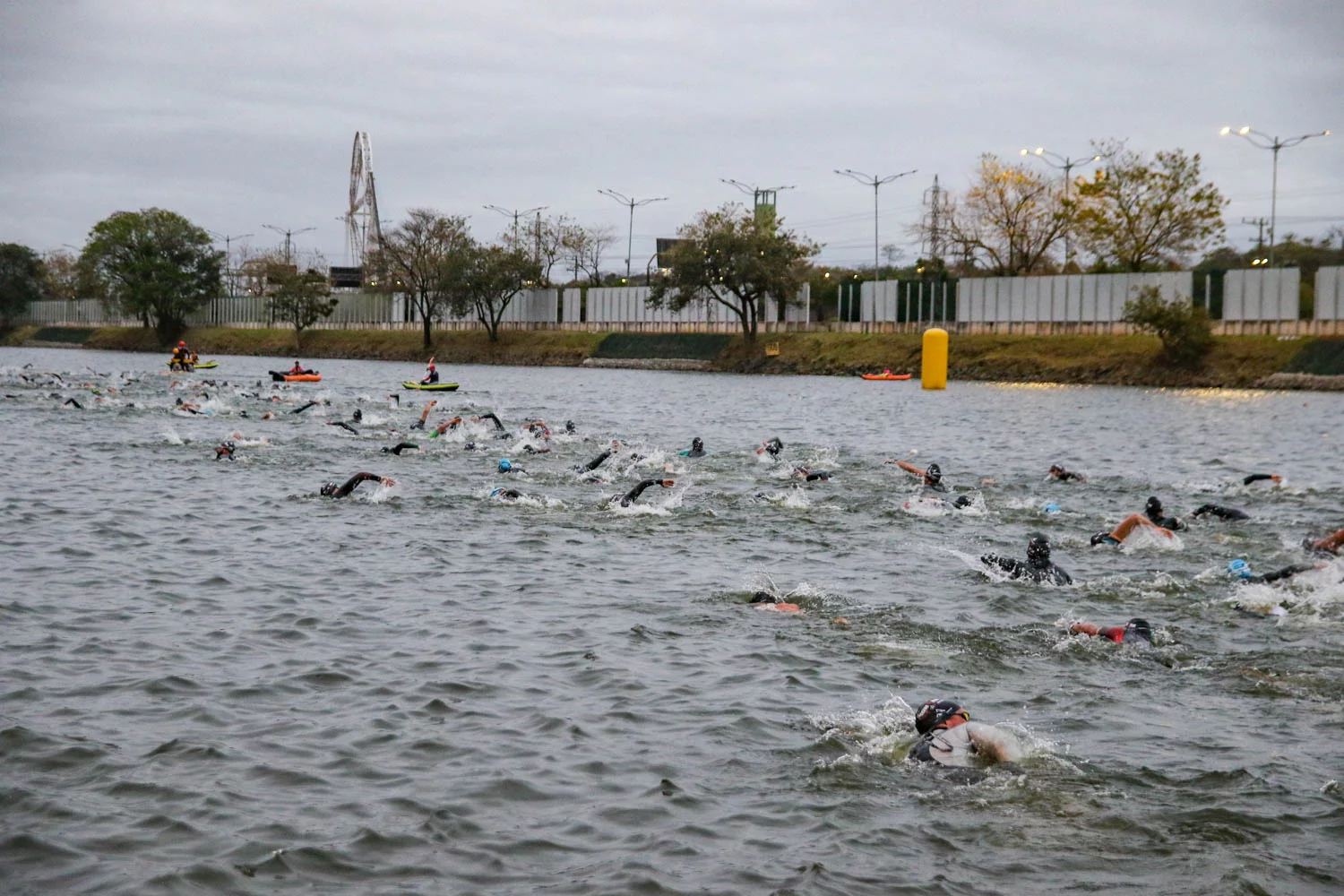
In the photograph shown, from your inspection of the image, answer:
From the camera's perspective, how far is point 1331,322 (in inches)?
3221

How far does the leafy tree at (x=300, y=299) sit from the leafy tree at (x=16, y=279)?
55424mm

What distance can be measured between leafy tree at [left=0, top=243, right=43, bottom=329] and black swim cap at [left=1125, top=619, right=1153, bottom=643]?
611 feet

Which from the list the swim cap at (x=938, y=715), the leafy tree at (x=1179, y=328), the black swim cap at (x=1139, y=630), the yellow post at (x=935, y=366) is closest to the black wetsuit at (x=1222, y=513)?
the black swim cap at (x=1139, y=630)

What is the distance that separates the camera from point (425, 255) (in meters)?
130

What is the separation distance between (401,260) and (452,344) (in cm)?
1046

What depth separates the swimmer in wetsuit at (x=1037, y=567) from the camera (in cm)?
1756

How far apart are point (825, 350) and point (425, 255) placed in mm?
45671

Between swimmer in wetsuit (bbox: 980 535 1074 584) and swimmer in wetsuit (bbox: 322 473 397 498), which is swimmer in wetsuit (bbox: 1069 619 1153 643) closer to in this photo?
swimmer in wetsuit (bbox: 980 535 1074 584)

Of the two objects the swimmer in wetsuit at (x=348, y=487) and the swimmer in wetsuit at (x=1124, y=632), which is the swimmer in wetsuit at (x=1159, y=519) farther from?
the swimmer in wetsuit at (x=348, y=487)

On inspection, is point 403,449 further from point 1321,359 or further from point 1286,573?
point 1321,359

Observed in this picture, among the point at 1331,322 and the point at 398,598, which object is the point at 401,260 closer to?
the point at 1331,322

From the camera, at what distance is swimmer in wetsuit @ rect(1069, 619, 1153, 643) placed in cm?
1415

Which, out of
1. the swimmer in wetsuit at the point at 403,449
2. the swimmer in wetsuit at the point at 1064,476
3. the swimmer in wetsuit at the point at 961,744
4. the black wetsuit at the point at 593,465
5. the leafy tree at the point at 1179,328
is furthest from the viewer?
the leafy tree at the point at 1179,328

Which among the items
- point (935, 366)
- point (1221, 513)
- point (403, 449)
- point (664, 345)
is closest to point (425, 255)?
point (664, 345)
